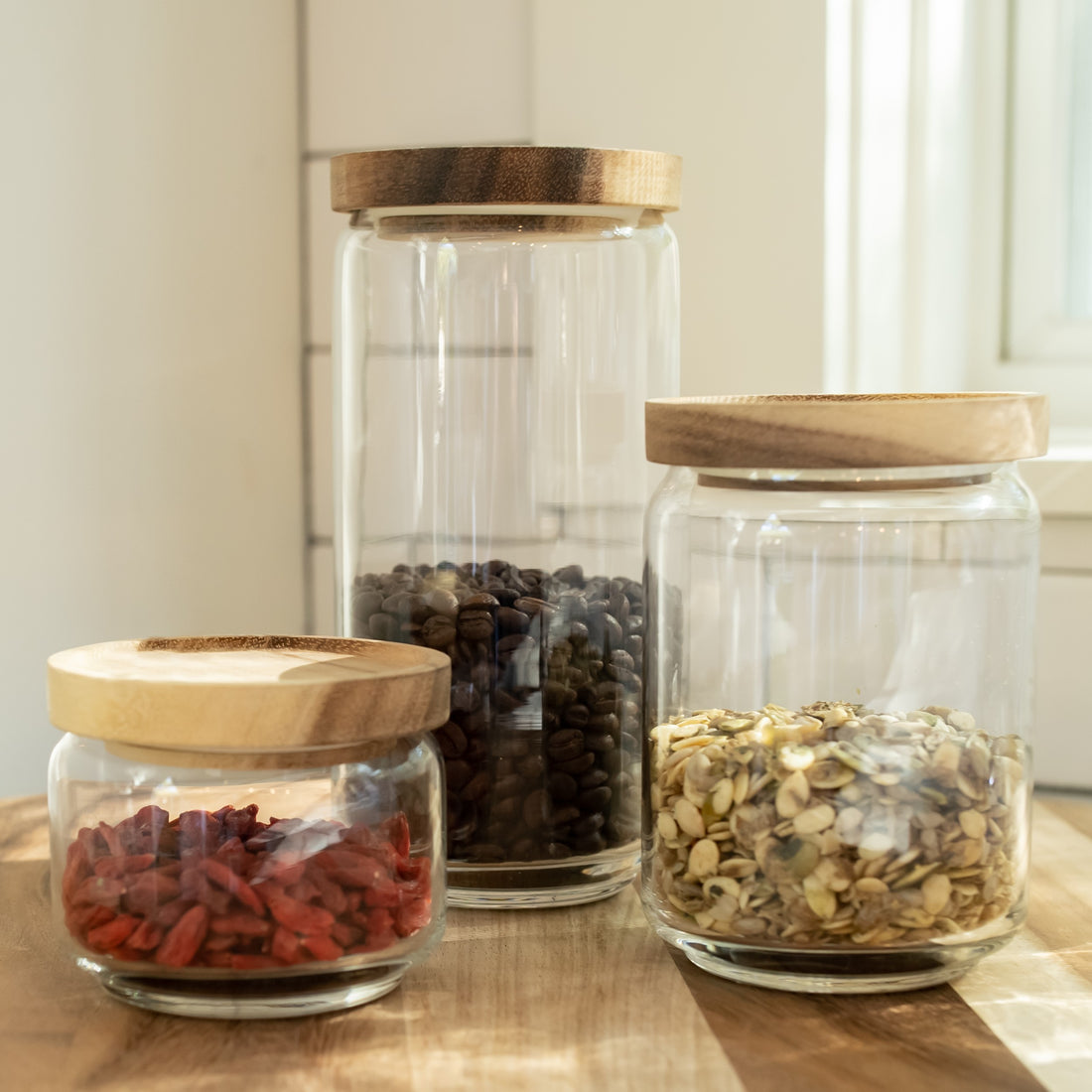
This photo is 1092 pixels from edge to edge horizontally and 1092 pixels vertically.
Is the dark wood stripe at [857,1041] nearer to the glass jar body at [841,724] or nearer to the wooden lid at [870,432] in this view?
the glass jar body at [841,724]

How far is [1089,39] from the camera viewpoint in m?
1.17

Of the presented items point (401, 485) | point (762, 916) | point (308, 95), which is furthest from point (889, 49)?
point (762, 916)

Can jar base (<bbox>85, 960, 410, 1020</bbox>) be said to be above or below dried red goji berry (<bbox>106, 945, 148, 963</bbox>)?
below

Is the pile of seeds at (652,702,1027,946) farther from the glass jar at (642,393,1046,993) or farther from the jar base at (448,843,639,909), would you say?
the jar base at (448,843,639,909)

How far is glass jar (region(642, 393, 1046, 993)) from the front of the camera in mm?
559

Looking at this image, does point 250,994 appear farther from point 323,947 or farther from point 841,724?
point 841,724

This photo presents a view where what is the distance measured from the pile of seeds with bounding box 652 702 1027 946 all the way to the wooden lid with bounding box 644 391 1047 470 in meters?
0.12

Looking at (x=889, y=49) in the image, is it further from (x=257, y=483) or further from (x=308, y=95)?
(x=257, y=483)

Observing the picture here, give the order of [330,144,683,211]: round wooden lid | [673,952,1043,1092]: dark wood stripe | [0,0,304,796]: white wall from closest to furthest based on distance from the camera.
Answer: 1. [673,952,1043,1092]: dark wood stripe
2. [330,144,683,211]: round wooden lid
3. [0,0,304,796]: white wall

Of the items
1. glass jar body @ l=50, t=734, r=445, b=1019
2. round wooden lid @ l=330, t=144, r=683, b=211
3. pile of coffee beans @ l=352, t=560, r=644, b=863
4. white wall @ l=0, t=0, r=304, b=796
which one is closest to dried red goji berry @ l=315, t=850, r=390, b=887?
glass jar body @ l=50, t=734, r=445, b=1019

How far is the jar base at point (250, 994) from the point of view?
549 millimetres

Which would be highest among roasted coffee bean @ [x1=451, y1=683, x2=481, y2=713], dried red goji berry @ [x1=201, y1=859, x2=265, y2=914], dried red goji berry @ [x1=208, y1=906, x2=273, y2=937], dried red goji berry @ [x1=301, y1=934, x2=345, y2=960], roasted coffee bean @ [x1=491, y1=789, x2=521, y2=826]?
roasted coffee bean @ [x1=451, y1=683, x2=481, y2=713]

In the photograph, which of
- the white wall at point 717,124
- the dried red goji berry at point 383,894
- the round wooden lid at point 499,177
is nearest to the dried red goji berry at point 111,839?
the dried red goji berry at point 383,894

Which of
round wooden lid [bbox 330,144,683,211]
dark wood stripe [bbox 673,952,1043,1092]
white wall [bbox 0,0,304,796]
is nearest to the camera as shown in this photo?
dark wood stripe [bbox 673,952,1043,1092]
